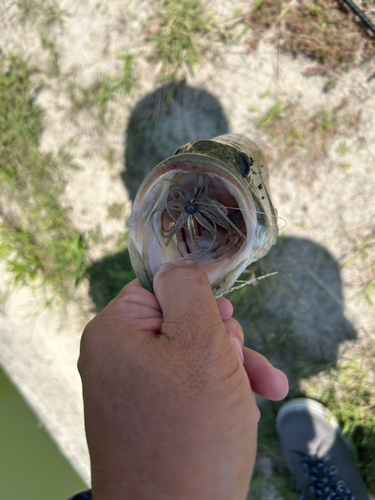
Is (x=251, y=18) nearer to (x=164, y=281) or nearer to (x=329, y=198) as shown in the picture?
(x=329, y=198)

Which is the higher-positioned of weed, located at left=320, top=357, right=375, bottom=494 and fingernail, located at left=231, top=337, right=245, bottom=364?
fingernail, located at left=231, top=337, right=245, bottom=364

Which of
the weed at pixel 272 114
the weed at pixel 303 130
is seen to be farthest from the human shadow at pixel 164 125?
the weed at pixel 303 130

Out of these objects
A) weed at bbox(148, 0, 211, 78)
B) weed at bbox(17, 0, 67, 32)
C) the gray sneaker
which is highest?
weed at bbox(17, 0, 67, 32)

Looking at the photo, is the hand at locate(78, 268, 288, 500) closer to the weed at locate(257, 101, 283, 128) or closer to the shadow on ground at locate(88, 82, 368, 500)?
the shadow on ground at locate(88, 82, 368, 500)

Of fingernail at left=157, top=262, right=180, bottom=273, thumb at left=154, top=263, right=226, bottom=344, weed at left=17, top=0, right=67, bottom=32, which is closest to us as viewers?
thumb at left=154, top=263, right=226, bottom=344

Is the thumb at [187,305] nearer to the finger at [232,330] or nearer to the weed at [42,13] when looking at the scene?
the finger at [232,330]

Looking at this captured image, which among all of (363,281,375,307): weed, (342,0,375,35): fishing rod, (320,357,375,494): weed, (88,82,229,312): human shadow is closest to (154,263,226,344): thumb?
(88,82,229,312): human shadow

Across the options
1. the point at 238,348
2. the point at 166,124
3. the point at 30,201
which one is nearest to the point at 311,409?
the point at 238,348
